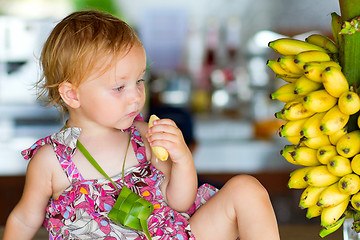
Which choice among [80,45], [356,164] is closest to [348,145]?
[356,164]

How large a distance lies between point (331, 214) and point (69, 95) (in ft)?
2.32

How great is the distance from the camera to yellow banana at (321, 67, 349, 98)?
105 cm

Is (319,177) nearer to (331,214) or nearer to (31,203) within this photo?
(331,214)

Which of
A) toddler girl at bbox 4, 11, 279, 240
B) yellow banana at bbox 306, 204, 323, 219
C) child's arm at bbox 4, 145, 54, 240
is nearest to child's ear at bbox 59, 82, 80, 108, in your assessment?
toddler girl at bbox 4, 11, 279, 240

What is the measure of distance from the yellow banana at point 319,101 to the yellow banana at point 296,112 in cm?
4

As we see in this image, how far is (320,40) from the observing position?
126 cm

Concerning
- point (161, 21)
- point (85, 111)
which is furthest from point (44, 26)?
point (85, 111)

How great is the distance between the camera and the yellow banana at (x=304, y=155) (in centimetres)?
115

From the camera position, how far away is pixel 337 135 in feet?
3.62

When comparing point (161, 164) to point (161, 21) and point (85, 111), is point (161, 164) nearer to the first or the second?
point (85, 111)

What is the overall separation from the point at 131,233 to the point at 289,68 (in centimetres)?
56

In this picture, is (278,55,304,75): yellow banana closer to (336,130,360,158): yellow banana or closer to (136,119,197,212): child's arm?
(336,130,360,158): yellow banana

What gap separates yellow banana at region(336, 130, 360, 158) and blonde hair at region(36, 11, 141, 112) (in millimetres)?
566

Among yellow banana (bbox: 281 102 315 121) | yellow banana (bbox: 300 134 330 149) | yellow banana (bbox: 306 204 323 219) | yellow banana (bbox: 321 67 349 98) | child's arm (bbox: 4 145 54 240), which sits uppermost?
yellow banana (bbox: 321 67 349 98)
